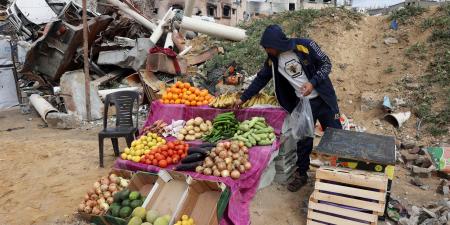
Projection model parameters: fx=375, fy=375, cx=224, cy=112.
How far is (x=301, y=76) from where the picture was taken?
4516 mm

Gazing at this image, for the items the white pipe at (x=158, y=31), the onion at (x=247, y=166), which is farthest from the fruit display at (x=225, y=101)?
the white pipe at (x=158, y=31)

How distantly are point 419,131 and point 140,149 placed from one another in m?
5.47

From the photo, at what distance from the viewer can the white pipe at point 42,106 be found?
922 cm

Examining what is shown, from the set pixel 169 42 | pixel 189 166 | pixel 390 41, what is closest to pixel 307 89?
pixel 189 166

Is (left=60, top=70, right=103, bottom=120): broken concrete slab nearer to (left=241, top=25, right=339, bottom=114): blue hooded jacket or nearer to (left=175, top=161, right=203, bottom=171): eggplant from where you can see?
(left=175, top=161, right=203, bottom=171): eggplant

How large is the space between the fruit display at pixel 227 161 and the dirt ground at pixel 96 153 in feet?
1.81

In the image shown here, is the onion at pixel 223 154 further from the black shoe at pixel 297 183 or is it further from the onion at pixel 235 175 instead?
the black shoe at pixel 297 183

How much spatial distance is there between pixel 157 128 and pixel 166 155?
3.25 ft

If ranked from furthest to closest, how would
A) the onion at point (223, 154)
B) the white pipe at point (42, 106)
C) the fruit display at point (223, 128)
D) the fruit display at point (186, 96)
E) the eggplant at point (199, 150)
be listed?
the white pipe at point (42, 106) → the fruit display at point (186, 96) → the fruit display at point (223, 128) → the eggplant at point (199, 150) → the onion at point (223, 154)

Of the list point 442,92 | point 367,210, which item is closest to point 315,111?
point 367,210

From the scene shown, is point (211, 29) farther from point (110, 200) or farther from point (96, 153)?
point (110, 200)

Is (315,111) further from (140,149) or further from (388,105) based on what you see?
(388,105)

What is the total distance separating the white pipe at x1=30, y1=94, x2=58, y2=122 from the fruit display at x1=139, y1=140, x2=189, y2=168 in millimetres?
5412

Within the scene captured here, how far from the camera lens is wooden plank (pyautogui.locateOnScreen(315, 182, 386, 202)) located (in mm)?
3607
